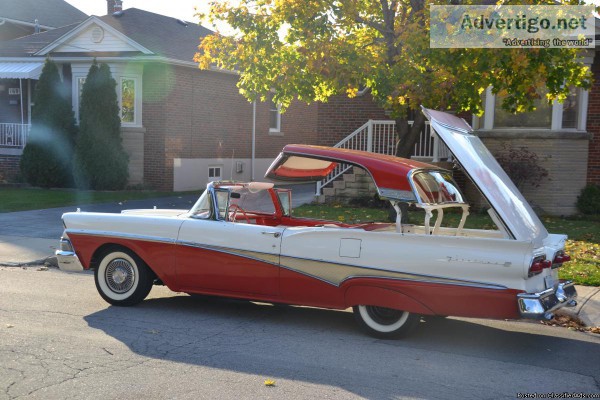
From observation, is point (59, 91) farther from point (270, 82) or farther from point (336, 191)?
point (270, 82)

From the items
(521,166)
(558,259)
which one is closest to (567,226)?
(521,166)

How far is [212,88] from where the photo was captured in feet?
77.1

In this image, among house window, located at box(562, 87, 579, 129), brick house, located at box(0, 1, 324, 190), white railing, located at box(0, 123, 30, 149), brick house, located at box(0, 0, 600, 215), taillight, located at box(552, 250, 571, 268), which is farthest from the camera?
white railing, located at box(0, 123, 30, 149)

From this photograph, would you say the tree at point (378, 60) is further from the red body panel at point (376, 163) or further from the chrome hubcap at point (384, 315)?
the chrome hubcap at point (384, 315)

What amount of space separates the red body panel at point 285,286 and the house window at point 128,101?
1454 centimetres

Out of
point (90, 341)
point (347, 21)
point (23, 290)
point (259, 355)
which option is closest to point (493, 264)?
point (259, 355)

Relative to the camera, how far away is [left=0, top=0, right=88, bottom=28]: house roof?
30.8 meters

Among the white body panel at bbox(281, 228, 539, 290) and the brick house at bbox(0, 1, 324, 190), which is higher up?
the brick house at bbox(0, 1, 324, 190)

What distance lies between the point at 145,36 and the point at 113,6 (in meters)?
5.59

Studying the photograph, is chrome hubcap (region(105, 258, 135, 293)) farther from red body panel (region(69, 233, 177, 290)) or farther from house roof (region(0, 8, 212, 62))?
house roof (region(0, 8, 212, 62))

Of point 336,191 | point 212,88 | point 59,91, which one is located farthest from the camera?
point 212,88

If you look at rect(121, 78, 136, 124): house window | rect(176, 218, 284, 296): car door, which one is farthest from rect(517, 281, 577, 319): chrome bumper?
rect(121, 78, 136, 124): house window

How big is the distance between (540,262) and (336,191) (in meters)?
11.2

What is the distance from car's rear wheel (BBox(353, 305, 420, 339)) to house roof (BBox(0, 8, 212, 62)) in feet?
51.9
